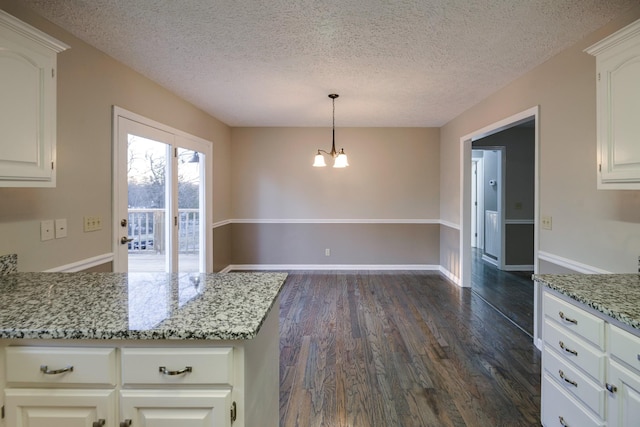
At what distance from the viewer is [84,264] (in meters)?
2.27

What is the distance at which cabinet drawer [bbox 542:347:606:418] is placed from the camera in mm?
1315

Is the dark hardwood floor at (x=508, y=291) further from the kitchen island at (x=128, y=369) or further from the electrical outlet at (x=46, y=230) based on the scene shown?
the electrical outlet at (x=46, y=230)

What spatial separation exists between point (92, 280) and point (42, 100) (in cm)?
93

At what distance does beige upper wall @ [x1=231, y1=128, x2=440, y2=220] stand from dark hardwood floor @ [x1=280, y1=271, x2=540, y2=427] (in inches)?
67.8

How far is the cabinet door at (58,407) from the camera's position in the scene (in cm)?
103

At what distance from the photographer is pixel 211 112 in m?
4.34

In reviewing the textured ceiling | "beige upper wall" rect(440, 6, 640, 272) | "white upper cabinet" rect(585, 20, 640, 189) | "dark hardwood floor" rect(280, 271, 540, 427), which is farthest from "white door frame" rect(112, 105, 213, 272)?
"beige upper wall" rect(440, 6, 640, 272)

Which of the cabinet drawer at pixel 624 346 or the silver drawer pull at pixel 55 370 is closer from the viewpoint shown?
the silver drawer pull at pixel 55 370

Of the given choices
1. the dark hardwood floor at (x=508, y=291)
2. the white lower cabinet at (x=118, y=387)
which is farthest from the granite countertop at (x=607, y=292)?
the dark hardwood floor at (x=508, y=291)

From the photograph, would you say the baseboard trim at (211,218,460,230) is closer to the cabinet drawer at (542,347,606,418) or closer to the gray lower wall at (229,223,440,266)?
the gray lower wall at (229,223,440,266)

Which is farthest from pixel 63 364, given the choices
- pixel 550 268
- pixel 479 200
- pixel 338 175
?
pixel 479 200

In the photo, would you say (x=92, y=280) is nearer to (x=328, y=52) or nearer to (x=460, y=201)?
(x=328, y=52)

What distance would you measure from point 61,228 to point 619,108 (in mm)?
3351

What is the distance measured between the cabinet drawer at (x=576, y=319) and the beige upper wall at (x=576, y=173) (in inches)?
29.6
